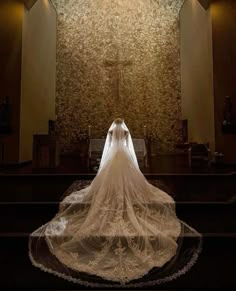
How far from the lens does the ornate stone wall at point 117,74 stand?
9.42 metres

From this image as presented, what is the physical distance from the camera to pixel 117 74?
30.8ft

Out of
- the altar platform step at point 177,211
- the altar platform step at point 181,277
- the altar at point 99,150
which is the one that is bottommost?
the altar platform step at point 181,277

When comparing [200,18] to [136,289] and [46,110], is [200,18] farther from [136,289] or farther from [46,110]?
[136,289]

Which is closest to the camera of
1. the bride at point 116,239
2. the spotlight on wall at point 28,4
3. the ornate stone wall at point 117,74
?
the bride at point 116,239

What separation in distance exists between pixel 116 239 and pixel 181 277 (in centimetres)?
63

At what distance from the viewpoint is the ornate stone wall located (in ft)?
30.9

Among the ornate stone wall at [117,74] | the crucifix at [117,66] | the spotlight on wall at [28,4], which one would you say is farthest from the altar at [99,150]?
the spotlight on wall at [28,4]

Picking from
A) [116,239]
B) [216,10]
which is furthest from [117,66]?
[116,239]

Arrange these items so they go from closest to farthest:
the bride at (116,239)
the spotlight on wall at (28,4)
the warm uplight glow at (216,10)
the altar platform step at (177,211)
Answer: the bride at (116,239) → the altar platform step at (177,211) → the warm uplight glow at (216,10) → the spotlight on wall at (28,4)

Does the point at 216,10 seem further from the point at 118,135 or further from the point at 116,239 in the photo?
the point at 116,239

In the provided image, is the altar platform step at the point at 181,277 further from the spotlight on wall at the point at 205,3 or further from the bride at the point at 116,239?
the spotlight on wall at the point at 205,3

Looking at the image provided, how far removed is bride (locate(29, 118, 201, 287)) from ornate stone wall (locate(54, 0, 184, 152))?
20.1 feet

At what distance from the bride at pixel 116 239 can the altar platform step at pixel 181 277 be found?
78mm

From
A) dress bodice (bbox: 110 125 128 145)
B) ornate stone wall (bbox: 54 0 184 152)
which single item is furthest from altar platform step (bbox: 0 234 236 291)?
ornate stone wall (bbox: 54 0 184 152)
